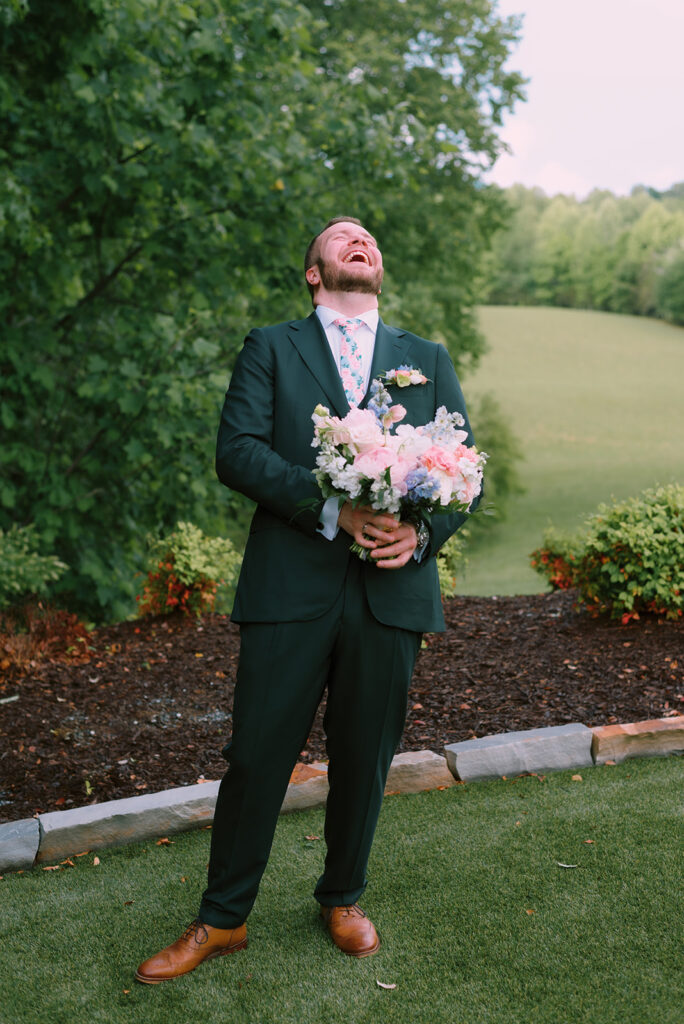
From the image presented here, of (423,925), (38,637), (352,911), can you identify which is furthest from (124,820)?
(38,637)

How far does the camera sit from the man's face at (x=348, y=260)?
2.73 m

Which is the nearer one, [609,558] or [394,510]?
[394,510]

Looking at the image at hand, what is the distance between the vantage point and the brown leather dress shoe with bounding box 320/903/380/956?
2760 millimetres

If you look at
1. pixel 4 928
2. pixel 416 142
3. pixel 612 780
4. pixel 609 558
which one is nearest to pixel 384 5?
pixel 416 142

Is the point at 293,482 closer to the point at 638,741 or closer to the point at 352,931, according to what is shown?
the point at 352,931

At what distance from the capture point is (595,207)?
270 ft

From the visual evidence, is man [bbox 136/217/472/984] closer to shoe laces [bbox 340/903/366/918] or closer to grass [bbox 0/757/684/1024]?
shoe laces [bbox 340/903/366/918]

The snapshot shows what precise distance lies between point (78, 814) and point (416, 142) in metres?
6.57

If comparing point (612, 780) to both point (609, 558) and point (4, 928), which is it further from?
point (4, 928)

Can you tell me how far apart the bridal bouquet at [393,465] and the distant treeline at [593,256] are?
6679cm

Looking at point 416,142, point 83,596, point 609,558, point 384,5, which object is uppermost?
point 384,5

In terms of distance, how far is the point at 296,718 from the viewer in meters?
2.64

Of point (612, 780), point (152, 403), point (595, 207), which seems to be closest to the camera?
point (612, 780)

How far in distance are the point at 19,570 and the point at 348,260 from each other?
426 cm
